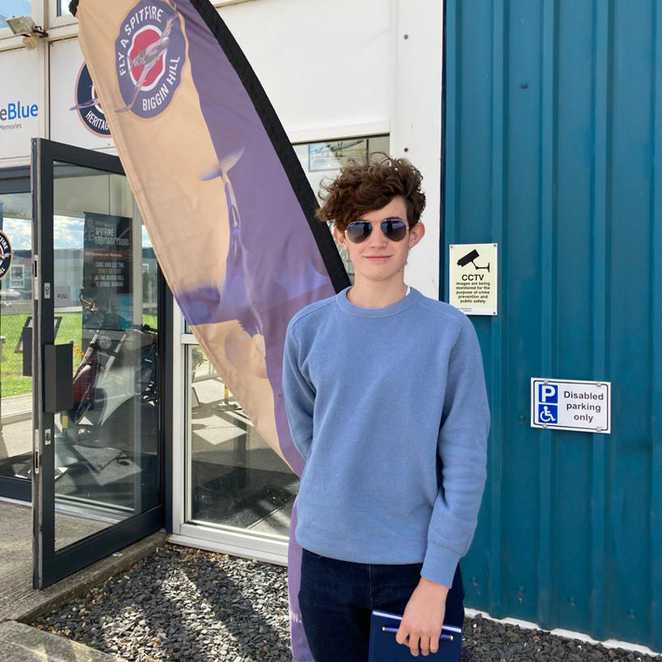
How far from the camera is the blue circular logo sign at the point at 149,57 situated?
7.95 feet

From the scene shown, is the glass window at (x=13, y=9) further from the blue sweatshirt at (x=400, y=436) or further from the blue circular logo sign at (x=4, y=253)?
the blue sweatshirt at (x=400, y=436)

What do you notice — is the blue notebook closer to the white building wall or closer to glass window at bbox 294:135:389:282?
the white building wall

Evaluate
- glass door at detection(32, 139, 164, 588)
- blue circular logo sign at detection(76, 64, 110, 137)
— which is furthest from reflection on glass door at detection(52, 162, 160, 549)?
blue circular logo sign at detection(76, 64, 110, 137)

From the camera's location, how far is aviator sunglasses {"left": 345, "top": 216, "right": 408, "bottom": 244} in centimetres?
153

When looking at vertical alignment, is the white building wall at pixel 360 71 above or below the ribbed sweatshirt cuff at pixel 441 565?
above

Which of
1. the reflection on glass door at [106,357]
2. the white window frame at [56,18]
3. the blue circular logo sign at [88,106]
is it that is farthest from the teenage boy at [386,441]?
the white window frame at [56,18]

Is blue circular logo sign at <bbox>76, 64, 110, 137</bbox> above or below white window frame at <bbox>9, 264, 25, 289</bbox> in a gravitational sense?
above

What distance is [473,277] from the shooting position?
10.3 ft

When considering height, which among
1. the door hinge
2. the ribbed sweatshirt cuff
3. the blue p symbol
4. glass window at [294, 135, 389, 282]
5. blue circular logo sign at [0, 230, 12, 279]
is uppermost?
glass window at [294, 135, 389, 282]

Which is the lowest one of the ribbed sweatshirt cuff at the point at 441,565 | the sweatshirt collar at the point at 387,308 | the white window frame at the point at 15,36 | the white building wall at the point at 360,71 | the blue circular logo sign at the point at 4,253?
the ribbed sweatshirt cuff at the point at 441,565

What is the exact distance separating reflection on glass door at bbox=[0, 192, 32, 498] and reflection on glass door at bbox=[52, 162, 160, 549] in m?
0.96

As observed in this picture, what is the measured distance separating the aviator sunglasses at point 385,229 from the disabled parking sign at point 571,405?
1.77 metres

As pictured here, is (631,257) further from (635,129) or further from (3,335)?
(3,335)

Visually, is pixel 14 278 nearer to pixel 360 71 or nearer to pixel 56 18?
pixel 56 18
